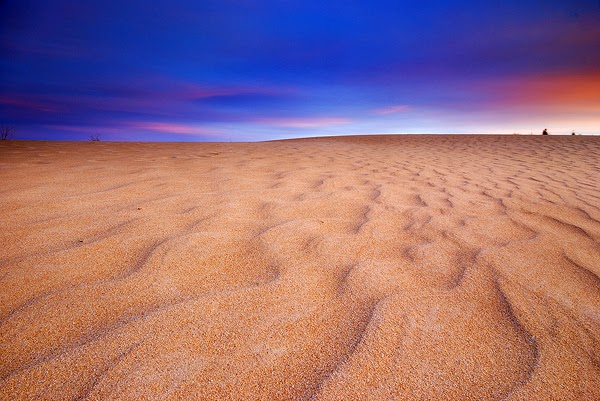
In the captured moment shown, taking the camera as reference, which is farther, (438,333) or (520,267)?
(520,267)

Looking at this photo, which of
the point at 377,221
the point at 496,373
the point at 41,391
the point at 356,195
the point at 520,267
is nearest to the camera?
the point at 41,391

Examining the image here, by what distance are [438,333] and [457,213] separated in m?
1.38

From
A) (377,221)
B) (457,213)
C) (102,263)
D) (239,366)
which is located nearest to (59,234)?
(102,263)

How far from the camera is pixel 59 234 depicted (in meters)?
1.46

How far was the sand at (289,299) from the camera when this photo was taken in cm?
76

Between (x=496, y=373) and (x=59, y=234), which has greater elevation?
(x=59, y=234)

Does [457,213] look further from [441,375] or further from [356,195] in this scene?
[441,375]

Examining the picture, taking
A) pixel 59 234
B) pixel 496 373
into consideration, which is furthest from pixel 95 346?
pixel 496 373

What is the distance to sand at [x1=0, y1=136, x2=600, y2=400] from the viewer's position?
0.76m

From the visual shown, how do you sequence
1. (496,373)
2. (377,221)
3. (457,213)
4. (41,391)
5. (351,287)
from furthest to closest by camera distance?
(457,213), (377,221), (351,287), (496,373), (41,391)

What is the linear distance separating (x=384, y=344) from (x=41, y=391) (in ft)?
2.81

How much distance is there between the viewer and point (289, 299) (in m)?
1.07

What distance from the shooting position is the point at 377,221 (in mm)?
1862

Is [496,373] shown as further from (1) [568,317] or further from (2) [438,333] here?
(1) [568,317]
